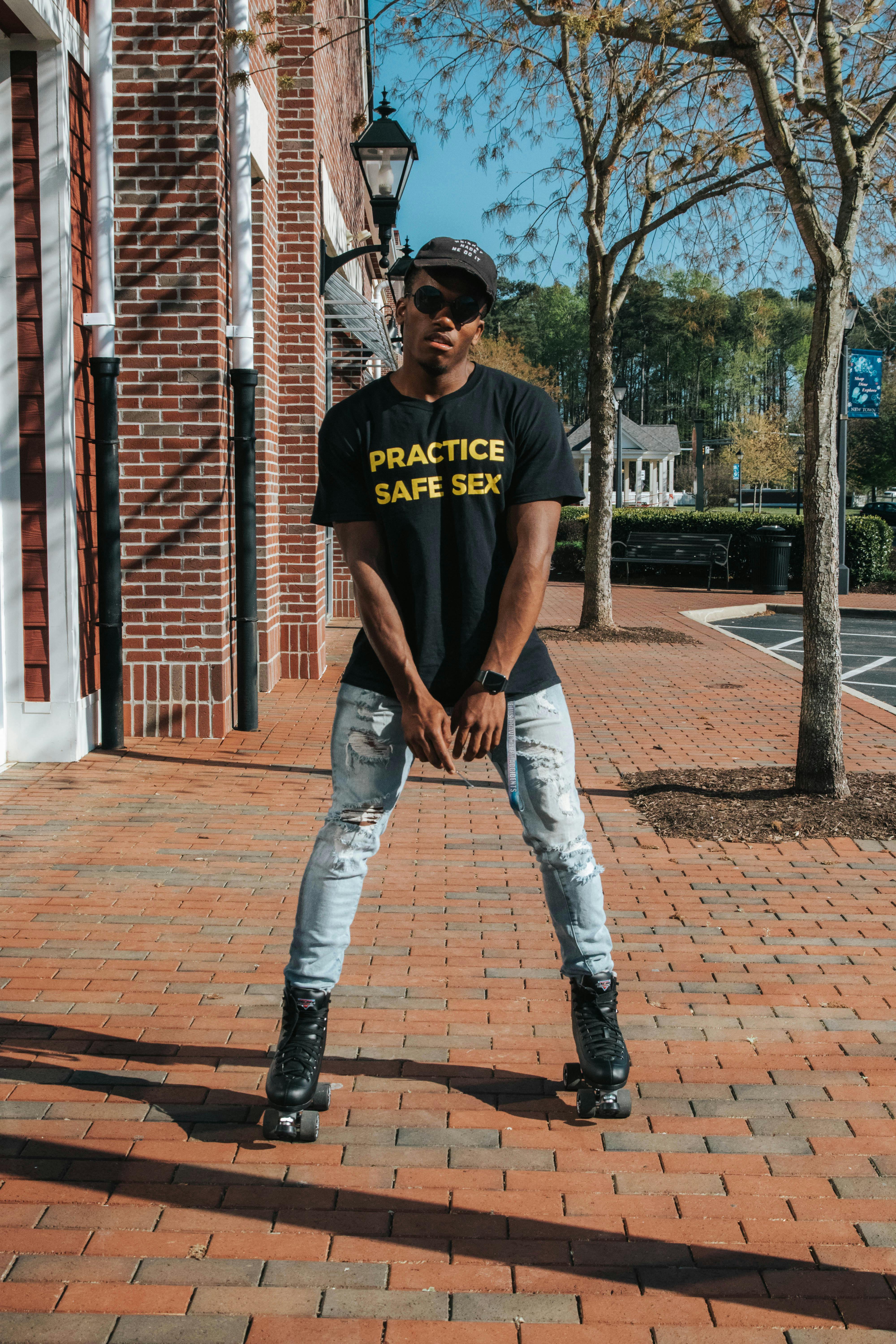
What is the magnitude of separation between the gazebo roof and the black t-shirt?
6661 cm

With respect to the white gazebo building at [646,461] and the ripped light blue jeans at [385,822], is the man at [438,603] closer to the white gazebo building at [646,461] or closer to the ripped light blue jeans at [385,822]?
the ripped light blue jeans at [385,822]

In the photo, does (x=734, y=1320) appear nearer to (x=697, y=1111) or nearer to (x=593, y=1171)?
(x=593, y=1171)

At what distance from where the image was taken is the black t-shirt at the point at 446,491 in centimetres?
302


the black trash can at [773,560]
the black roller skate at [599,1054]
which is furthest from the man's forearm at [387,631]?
the black trash can at [773,560]

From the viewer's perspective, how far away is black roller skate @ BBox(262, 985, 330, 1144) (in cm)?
303

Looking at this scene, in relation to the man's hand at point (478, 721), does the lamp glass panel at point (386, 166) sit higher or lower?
higher

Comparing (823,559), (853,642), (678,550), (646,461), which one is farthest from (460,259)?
(646,461)

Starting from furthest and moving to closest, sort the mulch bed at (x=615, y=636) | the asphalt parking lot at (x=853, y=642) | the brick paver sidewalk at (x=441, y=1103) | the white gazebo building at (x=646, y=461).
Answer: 1. the white gazebo building at (x=646, y=461)
2. the mulch bed at (x=615, y=636)
3. the asphalt parking lot at (x=853, y=642)
4. the brick paver sidewalk at (x=441, y=1103)

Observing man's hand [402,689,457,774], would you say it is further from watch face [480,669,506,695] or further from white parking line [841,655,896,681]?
white parking line [841,655,896,681]

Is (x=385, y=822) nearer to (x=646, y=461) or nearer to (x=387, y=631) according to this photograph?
(x=387, y=631)

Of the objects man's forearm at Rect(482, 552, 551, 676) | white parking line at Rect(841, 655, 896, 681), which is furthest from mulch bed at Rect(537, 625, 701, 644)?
man's forearm at Rect(482, 552, 551, 676)

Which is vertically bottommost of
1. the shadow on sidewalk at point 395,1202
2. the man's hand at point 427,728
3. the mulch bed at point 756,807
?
the shadow on sidewalk at point 395,1202

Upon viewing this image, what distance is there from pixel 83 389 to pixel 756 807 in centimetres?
428

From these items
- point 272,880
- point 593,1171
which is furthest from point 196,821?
point 593,1171
